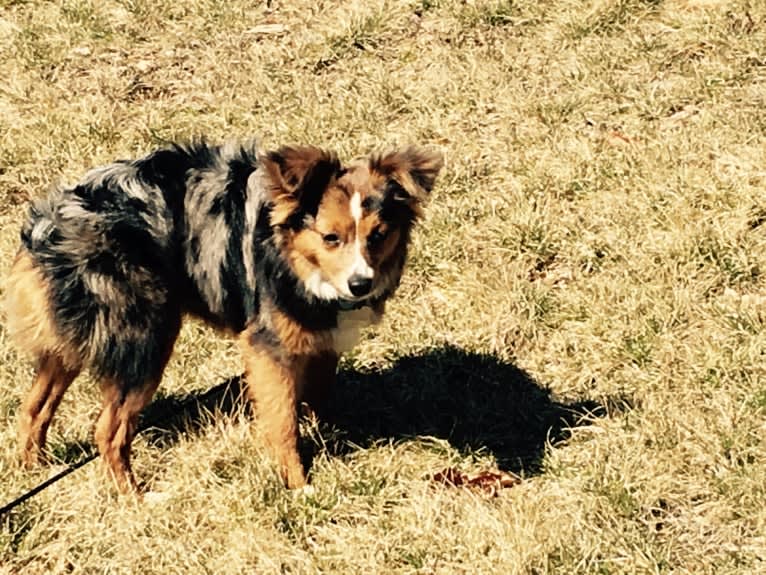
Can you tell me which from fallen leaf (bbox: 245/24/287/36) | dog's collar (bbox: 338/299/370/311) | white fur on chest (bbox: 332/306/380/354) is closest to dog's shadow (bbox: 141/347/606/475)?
white fur on chest (bbox: 332/306/380/354)

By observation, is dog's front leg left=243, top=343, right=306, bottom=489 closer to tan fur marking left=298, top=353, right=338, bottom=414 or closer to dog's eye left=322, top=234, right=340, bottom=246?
tan fur marking left=298, top=353, right=338, bottom=414

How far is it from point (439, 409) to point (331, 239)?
4.43 feet

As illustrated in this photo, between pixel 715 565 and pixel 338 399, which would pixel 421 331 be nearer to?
pixel 338 399

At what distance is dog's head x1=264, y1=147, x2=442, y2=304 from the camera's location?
14.7 ft

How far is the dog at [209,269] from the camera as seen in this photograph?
4523 mm

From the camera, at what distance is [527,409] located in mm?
5414

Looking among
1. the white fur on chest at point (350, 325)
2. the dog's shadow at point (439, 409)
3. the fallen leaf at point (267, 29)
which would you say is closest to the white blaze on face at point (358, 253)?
the white fur on chest at point (350, 325)

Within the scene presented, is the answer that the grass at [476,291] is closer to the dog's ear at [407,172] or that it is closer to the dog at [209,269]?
the dog at [209,269]

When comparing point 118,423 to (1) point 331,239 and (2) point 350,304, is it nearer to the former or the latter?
(2) point 350,304

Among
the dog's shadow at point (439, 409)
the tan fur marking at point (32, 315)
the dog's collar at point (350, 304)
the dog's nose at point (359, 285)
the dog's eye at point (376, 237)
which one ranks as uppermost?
the dog's eye at point (376, 237)

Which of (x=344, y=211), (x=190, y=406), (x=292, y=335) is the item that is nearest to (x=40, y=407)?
(x=190, y=406)

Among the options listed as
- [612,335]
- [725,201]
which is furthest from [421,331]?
[725,201]

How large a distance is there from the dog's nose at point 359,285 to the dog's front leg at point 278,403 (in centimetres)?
52

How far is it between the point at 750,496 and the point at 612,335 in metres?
1.34
